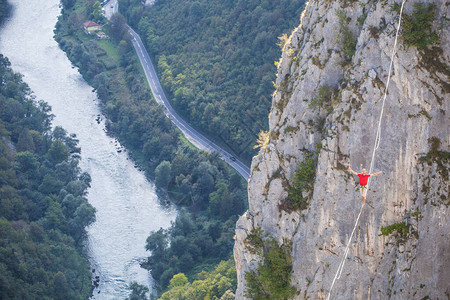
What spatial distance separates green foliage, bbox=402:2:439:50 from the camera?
19391 millimetres

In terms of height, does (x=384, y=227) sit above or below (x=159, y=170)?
below

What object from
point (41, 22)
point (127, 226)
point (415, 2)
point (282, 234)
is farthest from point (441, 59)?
point (41, 22)

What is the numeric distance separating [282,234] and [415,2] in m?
10.1

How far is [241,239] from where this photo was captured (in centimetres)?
2406

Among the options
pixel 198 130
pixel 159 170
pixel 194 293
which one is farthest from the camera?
pixel 198 130

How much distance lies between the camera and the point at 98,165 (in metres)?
60.9

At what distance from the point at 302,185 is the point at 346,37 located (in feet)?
19.6

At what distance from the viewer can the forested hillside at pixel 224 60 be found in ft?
187

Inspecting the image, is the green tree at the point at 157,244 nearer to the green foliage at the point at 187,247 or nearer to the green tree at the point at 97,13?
the green foliage at the point at 187,247

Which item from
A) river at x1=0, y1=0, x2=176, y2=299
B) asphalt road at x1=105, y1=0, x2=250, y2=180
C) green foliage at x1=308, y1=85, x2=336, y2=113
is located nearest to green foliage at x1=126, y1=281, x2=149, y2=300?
river at x1=0, y1=0, x2=176, y2=299

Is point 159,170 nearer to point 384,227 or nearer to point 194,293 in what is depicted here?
point 194,293

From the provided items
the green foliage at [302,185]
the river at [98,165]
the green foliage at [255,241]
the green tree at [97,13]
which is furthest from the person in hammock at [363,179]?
the green tree at [97,13]

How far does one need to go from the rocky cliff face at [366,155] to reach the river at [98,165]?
96.5 feet

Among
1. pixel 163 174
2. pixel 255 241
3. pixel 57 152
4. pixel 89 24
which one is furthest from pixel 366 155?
pixel 89 24
